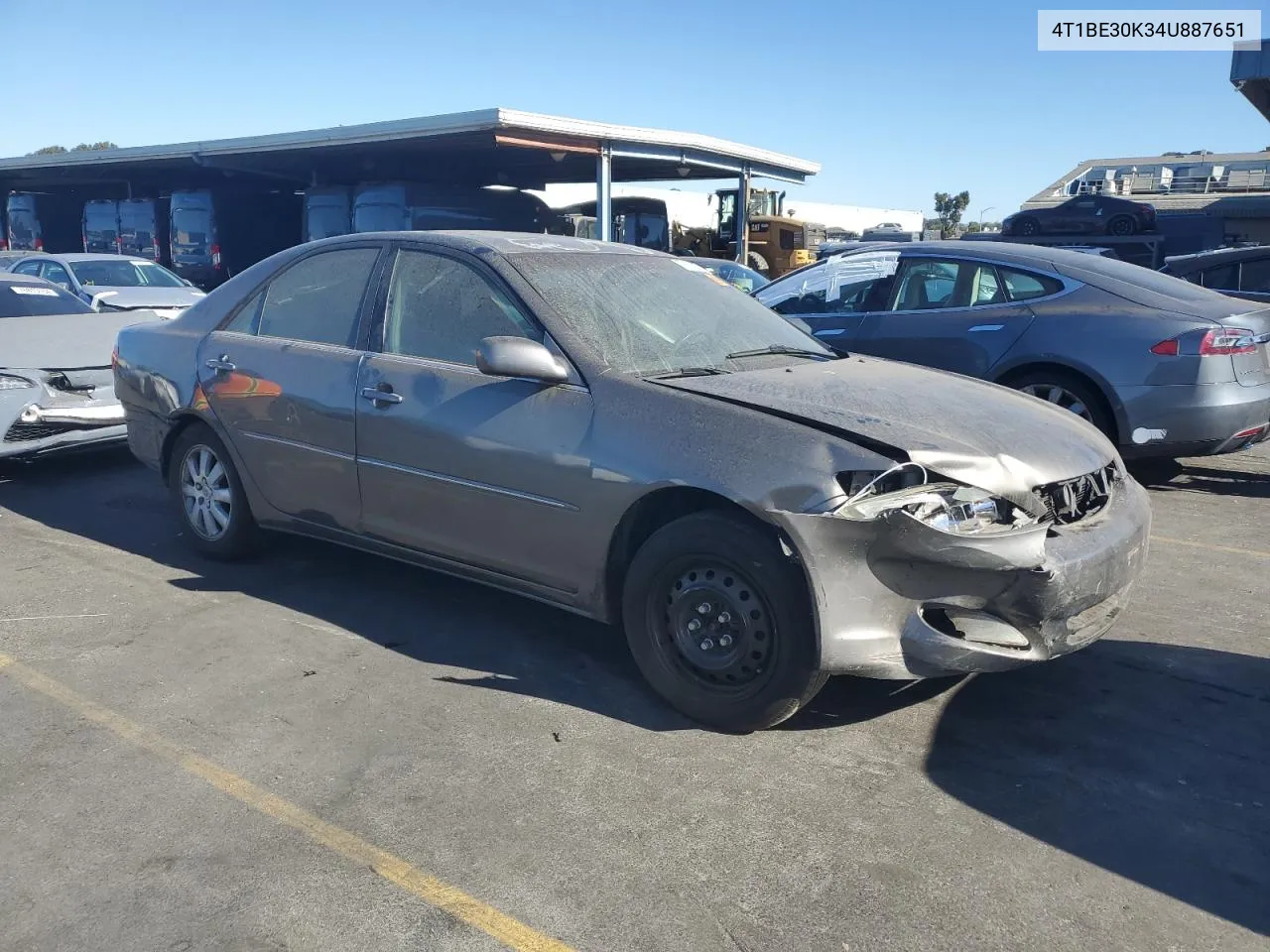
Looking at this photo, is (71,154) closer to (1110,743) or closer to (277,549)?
(277,549)

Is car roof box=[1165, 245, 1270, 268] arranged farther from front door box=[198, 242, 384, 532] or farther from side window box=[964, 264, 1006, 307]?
front door box=[198, 242, 384, 532]

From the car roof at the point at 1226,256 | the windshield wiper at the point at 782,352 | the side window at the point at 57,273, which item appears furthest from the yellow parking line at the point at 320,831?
the side window at the point at 57,273

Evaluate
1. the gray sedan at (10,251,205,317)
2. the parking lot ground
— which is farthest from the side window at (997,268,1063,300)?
the gray sedan at (10,251,205,317)

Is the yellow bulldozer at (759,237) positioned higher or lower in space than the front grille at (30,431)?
higher

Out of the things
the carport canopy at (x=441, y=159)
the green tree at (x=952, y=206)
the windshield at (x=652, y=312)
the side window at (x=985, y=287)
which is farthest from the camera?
the green tree at (x=952, y=206)

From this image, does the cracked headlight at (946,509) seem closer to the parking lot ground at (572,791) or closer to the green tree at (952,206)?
the parking lot ground at (572,791)

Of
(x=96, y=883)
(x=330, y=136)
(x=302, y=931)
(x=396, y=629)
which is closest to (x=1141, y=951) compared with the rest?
(x=302, y=931)

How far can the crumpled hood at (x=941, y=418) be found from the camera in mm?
3498

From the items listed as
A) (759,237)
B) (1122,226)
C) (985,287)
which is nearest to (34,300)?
(985,287)

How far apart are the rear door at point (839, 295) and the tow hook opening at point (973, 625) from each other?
173 inches

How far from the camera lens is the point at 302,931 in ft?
8.72

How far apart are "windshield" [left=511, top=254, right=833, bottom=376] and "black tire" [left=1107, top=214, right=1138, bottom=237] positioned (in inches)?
889

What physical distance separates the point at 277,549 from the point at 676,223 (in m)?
25.8

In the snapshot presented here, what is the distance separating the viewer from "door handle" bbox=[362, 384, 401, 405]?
14.9 feet
